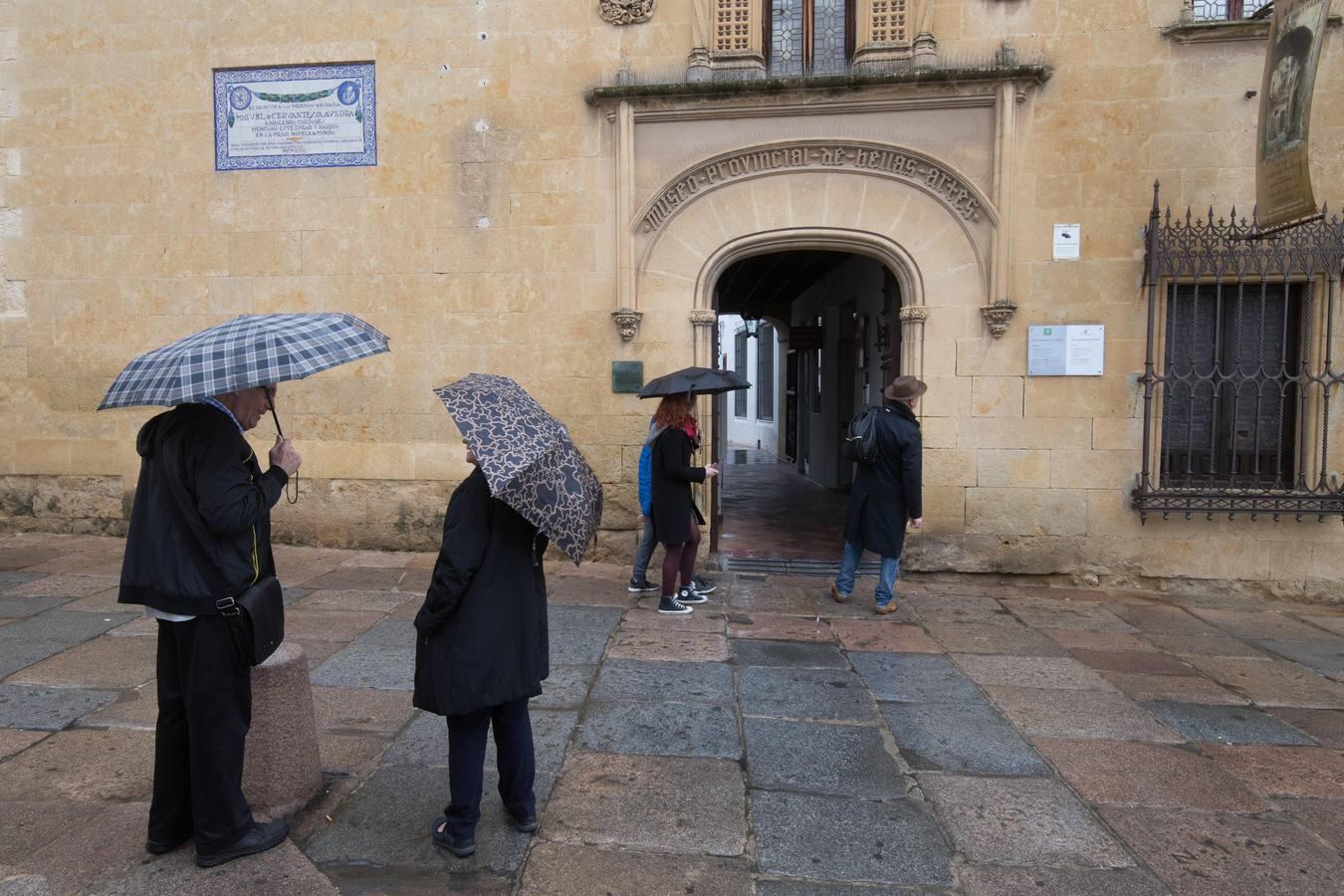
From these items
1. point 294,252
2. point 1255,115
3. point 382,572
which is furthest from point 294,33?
point 1255,115

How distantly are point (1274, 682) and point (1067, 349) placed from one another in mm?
2973

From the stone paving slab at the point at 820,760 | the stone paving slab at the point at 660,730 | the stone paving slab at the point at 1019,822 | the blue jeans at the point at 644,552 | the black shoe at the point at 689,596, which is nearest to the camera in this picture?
the stone paving slab at the point at 1019,822

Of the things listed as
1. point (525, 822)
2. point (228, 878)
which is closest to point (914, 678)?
point (525, 822)

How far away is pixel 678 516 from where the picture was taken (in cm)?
585

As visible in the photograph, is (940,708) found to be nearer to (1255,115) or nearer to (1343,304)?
(1343,304)

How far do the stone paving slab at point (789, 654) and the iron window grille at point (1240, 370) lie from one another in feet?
11.3

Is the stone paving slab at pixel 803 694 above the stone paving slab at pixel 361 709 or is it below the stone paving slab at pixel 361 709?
below

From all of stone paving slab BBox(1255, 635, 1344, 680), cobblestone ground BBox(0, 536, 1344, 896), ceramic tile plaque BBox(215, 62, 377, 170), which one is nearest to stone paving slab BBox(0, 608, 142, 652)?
cobblestone ground BBox(0, 536, 1344, 896)

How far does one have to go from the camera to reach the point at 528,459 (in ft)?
7.91

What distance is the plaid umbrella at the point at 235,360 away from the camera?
247 centimetres

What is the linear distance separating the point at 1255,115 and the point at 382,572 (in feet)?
26.7

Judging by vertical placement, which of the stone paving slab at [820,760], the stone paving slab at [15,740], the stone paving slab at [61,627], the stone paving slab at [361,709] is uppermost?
the stone paving slab at [61,627]

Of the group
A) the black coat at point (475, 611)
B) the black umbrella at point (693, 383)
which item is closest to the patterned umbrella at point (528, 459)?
the black coat at point (475, 611)

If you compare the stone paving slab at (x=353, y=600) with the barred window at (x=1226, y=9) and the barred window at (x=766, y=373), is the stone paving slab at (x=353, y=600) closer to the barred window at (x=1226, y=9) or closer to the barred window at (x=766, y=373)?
the barred window at (x=1226, y=9)
